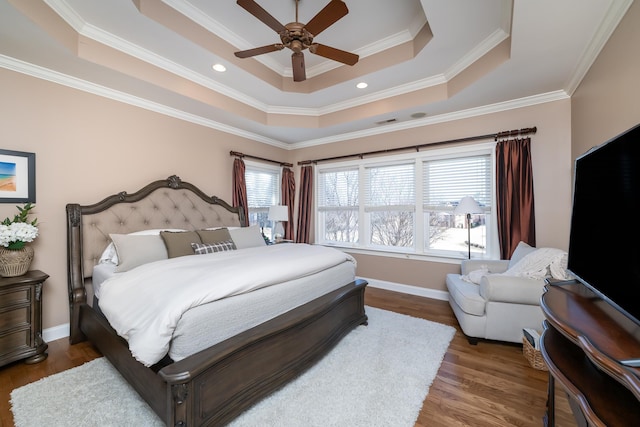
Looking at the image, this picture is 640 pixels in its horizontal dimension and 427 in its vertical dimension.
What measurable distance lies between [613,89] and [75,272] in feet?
16.1

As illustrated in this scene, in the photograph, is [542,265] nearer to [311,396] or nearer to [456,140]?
[456,140]

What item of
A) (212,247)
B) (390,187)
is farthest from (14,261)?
(390,187)

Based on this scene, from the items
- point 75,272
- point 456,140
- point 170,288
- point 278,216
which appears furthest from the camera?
point 278,216

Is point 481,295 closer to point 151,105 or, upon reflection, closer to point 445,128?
point 445,128

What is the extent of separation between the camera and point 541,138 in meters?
3.18

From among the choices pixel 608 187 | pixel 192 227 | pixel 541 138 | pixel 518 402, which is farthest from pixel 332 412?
Result: pixel 541 138

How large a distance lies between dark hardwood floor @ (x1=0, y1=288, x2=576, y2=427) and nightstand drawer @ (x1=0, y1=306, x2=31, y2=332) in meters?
0.34

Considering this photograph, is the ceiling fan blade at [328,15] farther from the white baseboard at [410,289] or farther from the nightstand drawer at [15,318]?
the white baseboard at [410,289]

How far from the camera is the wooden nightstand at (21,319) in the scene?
2.05 meters

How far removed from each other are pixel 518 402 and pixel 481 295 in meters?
0.96

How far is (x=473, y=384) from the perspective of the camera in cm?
194

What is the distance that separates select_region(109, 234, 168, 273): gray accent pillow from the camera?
241cm

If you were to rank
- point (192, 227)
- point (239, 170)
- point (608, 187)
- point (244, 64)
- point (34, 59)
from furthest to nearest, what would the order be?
point (239, 170)
point (192, 227)
point (244, 64)
point (34, 59)
point (608, 187)

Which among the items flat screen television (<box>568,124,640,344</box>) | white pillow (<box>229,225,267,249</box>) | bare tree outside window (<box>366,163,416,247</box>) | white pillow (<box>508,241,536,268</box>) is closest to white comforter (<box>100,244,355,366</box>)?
white pillow (<box>229,225,267,249</box>)
